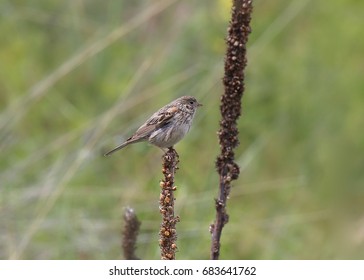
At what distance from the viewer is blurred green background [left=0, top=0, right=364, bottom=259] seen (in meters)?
5.60

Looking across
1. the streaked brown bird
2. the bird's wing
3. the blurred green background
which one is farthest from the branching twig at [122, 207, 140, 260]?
the blurred green background

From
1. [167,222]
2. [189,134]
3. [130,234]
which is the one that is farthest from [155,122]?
[189,134]

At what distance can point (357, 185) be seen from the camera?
6844mm

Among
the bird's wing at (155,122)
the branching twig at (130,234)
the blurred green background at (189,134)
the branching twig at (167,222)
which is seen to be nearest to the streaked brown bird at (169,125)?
the bird's wing at (155,122)

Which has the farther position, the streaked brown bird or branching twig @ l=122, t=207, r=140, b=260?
the streaked brown bird

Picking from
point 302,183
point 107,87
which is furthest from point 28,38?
point 302,183

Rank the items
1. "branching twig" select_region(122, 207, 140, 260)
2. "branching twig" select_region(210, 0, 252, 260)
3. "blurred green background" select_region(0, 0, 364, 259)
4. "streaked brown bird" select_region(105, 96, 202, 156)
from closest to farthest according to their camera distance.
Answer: "branching twig" select_region(210, 0, 252, 260) → "branching twig" select_region(122, 207, 140, 260) → "streaked brown bird" select_region(105, 96, 202, 156) → "blurred green background" select_region(0, 0, 364, 259)

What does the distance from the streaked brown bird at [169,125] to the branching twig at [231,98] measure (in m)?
0.73

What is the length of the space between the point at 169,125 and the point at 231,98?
2.89 ft

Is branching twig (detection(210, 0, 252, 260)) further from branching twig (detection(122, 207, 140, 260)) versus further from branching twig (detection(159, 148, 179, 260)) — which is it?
branching twig (detection(122, 207, 140, 260))

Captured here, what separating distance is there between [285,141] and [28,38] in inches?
82.8

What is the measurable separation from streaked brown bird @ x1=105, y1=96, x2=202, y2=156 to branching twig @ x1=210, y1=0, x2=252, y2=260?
73 cm

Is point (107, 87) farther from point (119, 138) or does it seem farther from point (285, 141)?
point (119, 138)

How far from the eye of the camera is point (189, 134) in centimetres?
645
